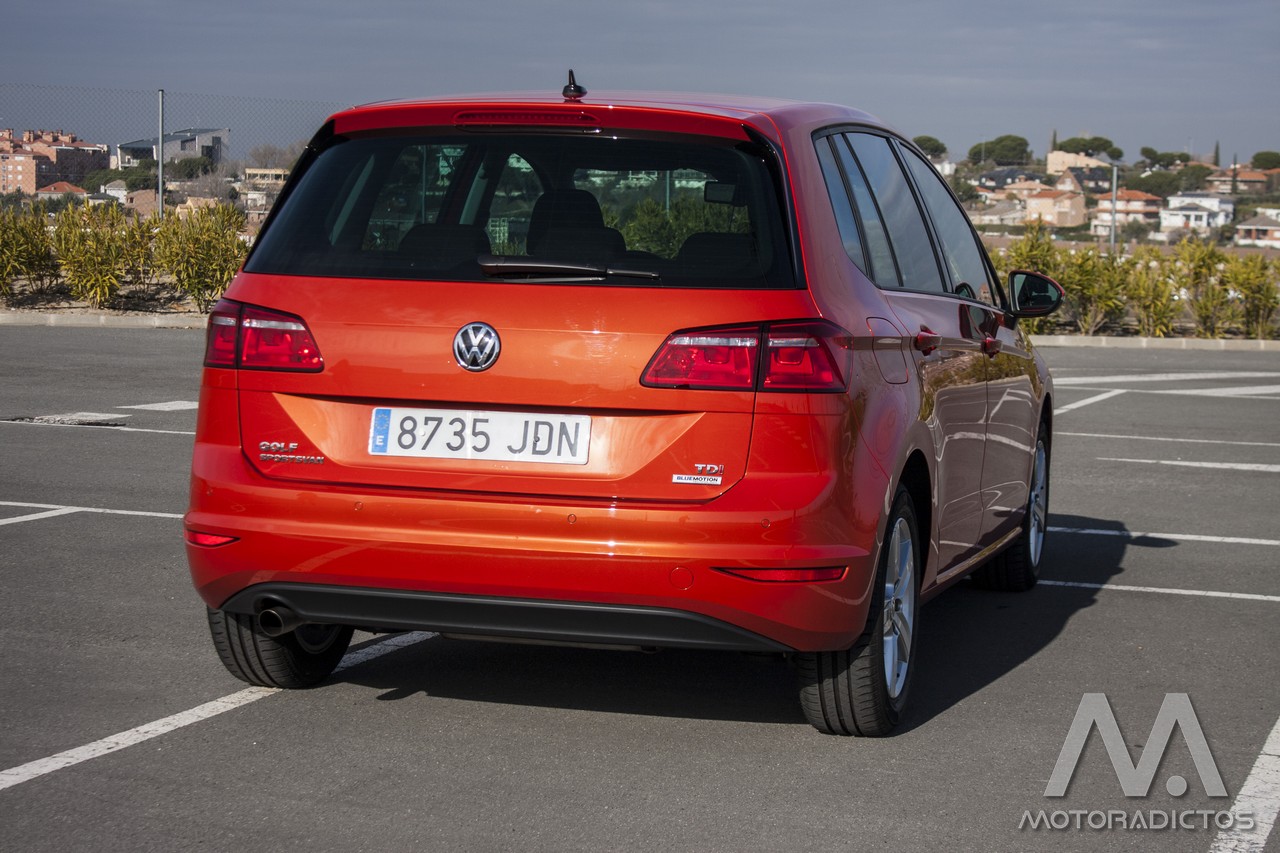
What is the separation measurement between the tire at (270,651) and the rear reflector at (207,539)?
39cm

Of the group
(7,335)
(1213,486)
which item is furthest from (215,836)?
(7,335)

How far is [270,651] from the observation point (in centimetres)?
521

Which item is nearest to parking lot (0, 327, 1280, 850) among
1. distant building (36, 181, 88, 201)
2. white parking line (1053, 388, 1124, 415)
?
white parking line (1053, 388, 1124, 415)

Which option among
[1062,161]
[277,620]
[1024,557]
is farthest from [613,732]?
[1062,161]

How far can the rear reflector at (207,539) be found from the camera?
4656 mm

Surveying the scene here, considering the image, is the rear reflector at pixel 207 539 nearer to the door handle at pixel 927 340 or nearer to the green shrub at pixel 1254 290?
the door handle at pixel 927 340

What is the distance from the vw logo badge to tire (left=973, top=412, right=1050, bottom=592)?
355cm

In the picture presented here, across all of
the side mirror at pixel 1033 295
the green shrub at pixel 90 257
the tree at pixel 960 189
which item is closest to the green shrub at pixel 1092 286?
the tree at pixel 960 189

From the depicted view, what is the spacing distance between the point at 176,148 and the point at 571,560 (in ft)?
79.5

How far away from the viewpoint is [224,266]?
25.0 meters

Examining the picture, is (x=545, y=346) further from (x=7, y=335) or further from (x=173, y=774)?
(x=7, y=335)

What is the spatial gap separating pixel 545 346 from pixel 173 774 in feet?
4.95

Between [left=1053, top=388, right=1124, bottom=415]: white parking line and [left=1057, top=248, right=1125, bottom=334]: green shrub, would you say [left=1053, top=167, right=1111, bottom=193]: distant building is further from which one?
[left=1053, top=388, right=1124, bottom=415]: white parking line

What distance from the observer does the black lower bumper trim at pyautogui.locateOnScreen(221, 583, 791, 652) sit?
4.38m
